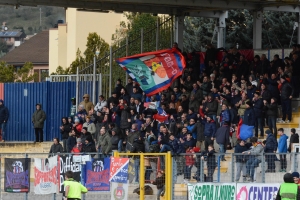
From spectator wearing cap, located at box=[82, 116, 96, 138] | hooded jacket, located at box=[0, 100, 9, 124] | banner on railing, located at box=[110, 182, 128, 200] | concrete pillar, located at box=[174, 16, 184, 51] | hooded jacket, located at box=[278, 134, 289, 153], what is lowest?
banner on railing, located at box=[110, 182, 128, 200]

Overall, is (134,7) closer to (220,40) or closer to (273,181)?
(220,40)

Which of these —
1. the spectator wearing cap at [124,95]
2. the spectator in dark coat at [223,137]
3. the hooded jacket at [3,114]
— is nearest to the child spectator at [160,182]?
the spectator in dark coat at [223,137]

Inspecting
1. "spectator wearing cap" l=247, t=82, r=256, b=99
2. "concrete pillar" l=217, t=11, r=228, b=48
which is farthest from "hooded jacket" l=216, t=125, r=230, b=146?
"concrete pillar" l=217, t=11, r=228, b=48

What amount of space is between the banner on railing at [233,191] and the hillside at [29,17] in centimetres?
16476

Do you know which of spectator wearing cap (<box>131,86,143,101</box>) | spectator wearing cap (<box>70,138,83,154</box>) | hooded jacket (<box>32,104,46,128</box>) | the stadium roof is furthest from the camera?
hooded jacket (<box>32,104,46,128</box>)

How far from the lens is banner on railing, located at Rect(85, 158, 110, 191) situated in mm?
A: 22688

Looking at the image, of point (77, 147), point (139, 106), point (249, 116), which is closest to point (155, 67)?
point (139, 106)

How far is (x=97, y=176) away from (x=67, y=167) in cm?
79

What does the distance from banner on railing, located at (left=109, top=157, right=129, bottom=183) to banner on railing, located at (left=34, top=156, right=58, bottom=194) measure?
56.6 inches

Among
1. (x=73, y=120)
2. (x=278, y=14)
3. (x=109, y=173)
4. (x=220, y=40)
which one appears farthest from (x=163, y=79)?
(x=278, y=14)

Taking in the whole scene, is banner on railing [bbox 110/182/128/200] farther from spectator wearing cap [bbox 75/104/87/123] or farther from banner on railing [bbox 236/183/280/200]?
spectator wearing cap [bbox 75/104/87/123]

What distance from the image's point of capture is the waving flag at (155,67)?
1252 inches

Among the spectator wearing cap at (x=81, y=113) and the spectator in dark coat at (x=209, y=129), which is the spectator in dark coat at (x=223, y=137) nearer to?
the spectator in dark coat at (x=209, y=129)

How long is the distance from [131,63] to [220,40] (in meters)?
7.22
